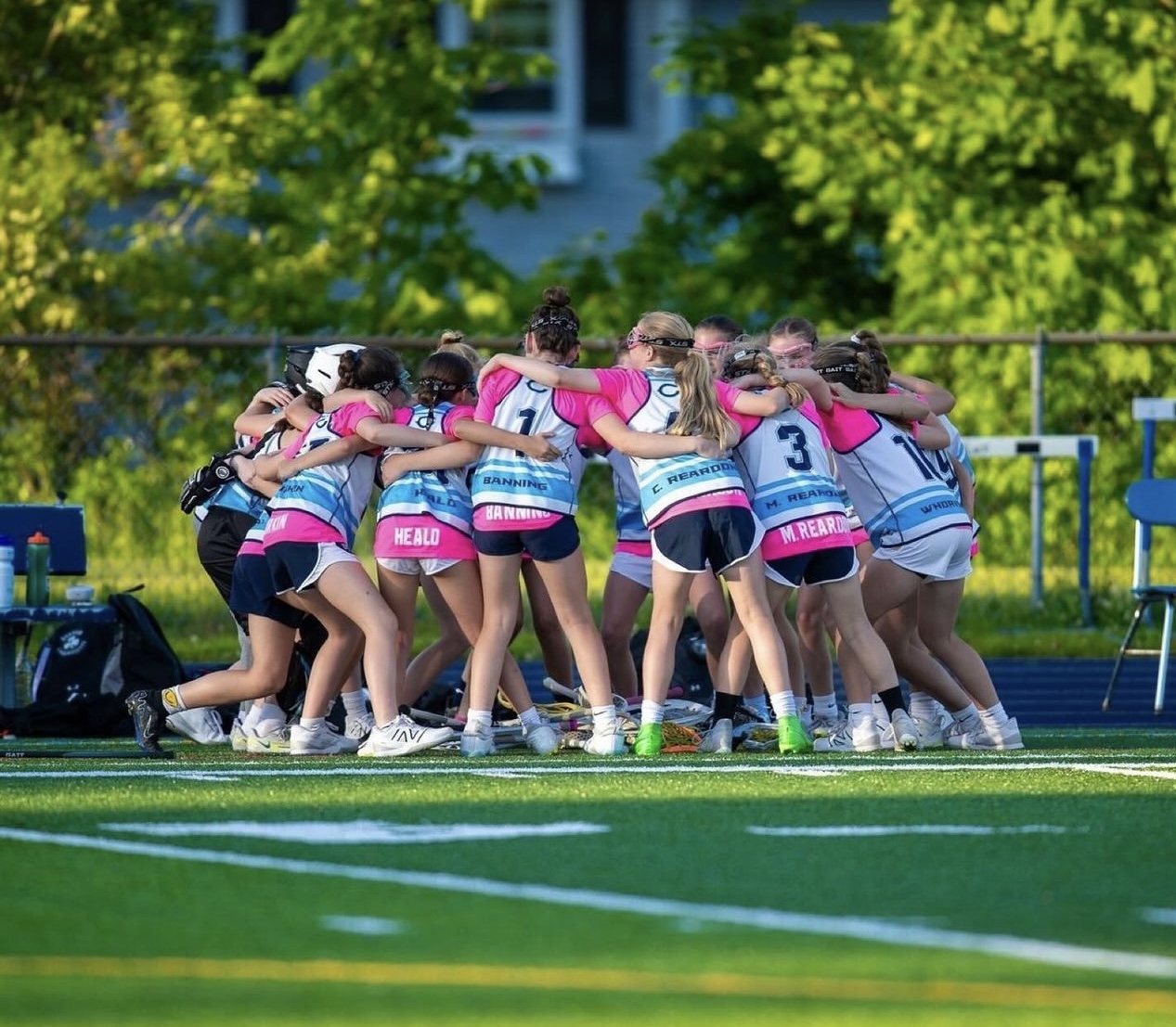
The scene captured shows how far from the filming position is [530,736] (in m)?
9.73

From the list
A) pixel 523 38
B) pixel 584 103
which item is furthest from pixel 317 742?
pixel 584 103

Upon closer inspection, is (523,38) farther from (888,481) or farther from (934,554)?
(934,554)

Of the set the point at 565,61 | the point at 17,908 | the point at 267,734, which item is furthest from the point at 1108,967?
the point at 565,61

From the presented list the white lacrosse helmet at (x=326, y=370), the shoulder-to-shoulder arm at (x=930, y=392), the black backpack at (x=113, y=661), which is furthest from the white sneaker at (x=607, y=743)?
the black backpack at (x=113, y=661)

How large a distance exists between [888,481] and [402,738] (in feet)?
7.62

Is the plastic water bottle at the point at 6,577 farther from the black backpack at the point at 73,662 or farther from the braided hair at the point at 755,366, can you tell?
the braided hair at the point at 755,366

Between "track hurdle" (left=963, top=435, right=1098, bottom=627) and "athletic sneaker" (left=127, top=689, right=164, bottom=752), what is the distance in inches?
308

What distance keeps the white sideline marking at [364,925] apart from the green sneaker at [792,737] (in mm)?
4152

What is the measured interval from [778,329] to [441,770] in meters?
3.07

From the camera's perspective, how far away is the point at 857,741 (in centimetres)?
974

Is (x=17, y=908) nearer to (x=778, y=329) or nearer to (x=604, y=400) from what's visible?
(x=604, y=400)

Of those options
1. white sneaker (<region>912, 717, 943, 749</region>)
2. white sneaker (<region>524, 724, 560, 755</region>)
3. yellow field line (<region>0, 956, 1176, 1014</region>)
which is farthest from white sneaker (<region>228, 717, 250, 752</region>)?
yellow field line (<region>0, 956, 1176, 1014</region>)

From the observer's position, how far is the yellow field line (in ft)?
15.2

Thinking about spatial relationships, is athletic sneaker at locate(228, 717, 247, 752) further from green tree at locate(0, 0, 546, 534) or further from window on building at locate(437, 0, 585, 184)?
window on building at locate(437, 0, 585, 184)
